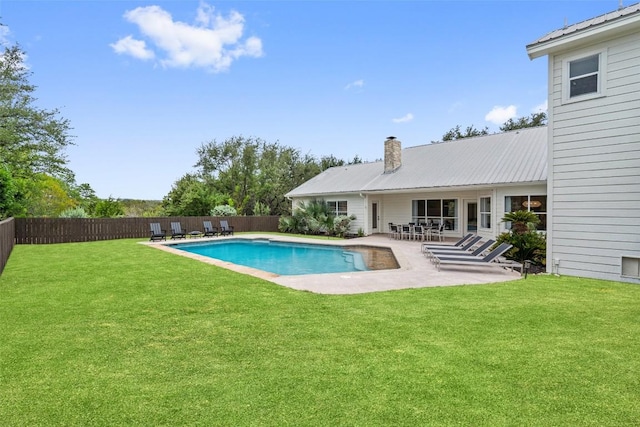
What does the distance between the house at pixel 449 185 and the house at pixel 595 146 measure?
206 inches

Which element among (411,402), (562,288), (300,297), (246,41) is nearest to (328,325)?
(300,297)

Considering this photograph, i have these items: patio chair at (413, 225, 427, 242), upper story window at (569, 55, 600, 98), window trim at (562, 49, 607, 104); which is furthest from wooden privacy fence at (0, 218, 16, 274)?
patio chair at (413, 225, 427, 242)

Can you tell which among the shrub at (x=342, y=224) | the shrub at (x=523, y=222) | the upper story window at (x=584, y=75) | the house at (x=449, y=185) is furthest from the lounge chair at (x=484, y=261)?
the shrub at (x=342, y=224)

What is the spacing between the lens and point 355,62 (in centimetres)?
2312

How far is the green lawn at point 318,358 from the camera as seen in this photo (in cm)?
284

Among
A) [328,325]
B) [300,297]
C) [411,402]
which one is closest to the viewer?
[411,402]

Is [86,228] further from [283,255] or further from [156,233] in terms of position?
[283,255]

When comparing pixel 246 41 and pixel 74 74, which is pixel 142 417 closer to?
pixel 246 41

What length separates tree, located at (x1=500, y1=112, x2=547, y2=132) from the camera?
35719mm

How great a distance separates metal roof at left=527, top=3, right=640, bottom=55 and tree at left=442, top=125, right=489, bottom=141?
32.0 m

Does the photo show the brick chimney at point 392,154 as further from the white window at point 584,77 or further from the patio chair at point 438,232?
the white window at point 584,77

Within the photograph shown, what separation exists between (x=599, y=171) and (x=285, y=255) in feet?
37.6

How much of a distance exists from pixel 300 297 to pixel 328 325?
5.39 ft

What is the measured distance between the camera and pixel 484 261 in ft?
32.0
